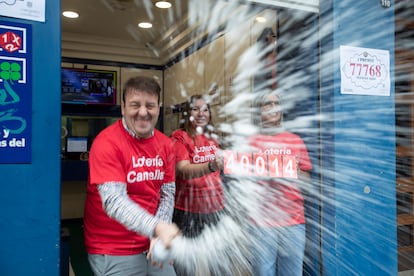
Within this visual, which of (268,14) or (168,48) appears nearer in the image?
(268,14)

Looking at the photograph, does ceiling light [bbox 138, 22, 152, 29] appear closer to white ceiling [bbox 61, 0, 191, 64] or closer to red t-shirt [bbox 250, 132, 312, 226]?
white ceiling [bbox 61, 0, 191, 64]

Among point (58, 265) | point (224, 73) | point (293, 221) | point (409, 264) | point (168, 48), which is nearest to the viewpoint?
point (58, 265)

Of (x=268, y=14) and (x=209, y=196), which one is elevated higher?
(x=268, y=14)

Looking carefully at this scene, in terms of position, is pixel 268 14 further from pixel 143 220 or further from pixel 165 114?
pixel 165 114

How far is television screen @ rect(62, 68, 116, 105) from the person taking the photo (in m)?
6.16

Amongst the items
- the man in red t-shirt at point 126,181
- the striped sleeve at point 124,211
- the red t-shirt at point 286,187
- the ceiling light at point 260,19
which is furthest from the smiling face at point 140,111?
the ceiling light at point 260,19

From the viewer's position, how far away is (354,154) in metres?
2.63

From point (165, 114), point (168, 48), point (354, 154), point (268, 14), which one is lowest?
point (354, 154)

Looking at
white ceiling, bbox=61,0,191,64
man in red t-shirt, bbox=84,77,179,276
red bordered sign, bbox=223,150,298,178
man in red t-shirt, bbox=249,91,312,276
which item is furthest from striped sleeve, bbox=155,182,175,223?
white ceiling, bbox=61,0,191,64

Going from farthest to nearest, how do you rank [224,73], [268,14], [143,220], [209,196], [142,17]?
[142,17]
[224,73]
[268,14]
[209,196]
[143,220]

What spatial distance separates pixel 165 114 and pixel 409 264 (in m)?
4.11

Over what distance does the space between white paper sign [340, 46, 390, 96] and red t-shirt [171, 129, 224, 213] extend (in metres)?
1.03

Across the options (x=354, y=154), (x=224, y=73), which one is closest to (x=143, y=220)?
(x=354, y=154)

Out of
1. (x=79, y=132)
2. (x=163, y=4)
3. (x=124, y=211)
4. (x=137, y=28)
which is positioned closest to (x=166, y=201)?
(x=124, y=211)
